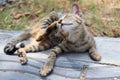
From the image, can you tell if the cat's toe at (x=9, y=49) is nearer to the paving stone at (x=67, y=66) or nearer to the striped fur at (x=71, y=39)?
the paving stone at (x=67, y=66)

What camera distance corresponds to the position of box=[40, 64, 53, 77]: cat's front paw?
335 cm

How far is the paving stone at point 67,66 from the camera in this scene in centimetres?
338

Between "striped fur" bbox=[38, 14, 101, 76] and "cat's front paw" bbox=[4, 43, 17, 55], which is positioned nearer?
"striped fur" bbox=[38, 14, 101, 76]

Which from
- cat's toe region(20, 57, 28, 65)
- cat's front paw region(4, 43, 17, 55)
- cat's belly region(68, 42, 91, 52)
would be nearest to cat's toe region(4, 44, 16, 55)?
cat's front paw region(4, 43, 17, 55)

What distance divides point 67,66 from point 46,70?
0.82 feet

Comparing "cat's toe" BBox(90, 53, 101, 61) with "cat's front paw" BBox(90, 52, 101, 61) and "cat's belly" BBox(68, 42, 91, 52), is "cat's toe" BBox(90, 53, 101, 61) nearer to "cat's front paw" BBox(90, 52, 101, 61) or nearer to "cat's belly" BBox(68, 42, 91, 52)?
"cat's front paw" BBox(90, 52, 101, 61)

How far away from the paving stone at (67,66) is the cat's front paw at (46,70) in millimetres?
36

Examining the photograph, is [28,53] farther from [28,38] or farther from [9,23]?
[9,23]

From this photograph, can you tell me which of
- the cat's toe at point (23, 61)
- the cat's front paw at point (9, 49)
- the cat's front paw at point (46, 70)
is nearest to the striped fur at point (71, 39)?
the cat's front paw at point (46, 70)

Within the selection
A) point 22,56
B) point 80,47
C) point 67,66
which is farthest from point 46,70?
point 80,47

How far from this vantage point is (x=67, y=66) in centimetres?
353

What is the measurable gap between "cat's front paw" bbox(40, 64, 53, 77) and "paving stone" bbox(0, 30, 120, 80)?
36mm

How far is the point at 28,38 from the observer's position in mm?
4098

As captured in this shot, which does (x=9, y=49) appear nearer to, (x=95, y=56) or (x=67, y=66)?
(x=67, y=66)
